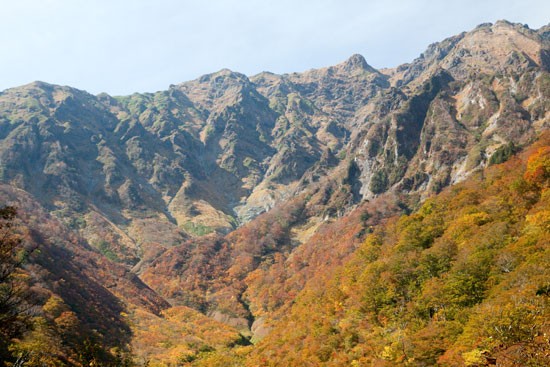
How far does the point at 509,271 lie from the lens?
51.2 m

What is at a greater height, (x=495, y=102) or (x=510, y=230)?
(x=495, y=102)

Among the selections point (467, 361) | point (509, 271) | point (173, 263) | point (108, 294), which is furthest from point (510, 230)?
point (173, 263)

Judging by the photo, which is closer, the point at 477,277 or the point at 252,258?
the point at 477,277

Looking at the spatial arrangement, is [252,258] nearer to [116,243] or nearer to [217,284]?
[217,284]

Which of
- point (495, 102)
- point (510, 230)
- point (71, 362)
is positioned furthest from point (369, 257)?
point (495, 102)

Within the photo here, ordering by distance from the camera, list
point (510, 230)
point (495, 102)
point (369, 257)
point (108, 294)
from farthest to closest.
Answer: point (495, 102) → point (108, 294) → point (369, 257) → point (510, 230)

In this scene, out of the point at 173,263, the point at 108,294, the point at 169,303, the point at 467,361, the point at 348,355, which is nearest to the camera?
the point at 467,361

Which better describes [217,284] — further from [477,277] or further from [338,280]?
[477,277]

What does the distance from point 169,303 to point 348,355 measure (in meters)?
104

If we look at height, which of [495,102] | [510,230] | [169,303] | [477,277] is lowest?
[169,303]

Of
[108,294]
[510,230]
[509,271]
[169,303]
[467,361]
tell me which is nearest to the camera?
[467,361]

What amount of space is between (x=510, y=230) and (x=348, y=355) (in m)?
33.4

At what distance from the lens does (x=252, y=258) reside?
17262 cm

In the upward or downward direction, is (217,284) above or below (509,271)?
below
